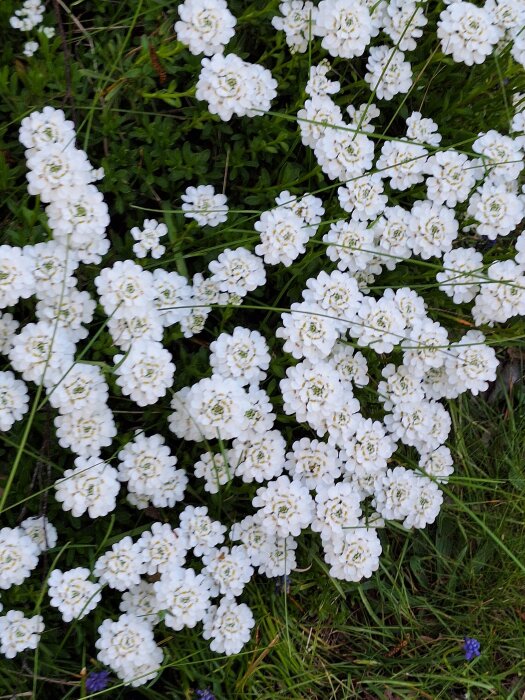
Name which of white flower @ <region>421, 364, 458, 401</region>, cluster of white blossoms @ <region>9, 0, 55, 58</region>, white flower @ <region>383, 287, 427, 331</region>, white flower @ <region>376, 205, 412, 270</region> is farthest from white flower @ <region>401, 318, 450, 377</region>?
cluster of white blossoms @ <region>9, 0, 55, 58</region>

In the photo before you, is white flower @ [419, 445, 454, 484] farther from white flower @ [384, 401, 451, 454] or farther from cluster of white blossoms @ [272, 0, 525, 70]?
cluster of white blossoms @ [272, 0, 525, 70]

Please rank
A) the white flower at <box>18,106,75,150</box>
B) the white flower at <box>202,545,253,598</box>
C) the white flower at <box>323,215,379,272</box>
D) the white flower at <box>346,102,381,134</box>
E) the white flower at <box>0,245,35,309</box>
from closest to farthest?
1. the white flower at <box>0,245,35,309</box>
2. the white flower at <box>18,106,75,150</box>
3. the white flower at <box>202,545,253,598</box>
4. the white flower at <box>323,215,379,272</box>
5. the white flower at <box>346,102,381,134</box>

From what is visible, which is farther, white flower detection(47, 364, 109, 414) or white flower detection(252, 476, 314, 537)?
white flower detection(252, 476, 314, 537)

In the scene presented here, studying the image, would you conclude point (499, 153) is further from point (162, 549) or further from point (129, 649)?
point (129, 649)

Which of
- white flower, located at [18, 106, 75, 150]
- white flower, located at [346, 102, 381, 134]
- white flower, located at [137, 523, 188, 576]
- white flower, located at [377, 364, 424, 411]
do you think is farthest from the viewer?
white flower, located at [346, 102, 381, 134]

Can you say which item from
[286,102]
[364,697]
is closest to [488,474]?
[364,697]

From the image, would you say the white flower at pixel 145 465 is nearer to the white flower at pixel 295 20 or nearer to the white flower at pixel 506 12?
the white flower at pixel 295 20
